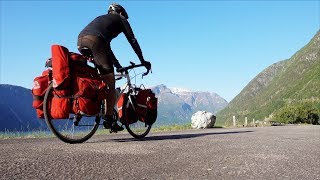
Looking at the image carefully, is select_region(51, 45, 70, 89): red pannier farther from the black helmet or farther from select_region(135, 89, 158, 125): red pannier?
select_region(135, 89, 158, 125): red pannier

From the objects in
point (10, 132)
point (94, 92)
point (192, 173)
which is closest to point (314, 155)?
point (192, 173)

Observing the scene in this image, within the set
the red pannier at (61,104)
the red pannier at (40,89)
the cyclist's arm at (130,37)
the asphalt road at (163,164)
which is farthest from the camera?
the cyclist's arm at (130,37)

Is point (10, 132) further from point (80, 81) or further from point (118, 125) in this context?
point (80, 81)

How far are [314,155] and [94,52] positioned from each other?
4165mm

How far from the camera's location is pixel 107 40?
745 centimetres

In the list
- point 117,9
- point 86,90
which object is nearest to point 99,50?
point 86,90

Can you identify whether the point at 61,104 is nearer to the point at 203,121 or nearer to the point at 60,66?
the point at 60,66

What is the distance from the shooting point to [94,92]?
6.89m

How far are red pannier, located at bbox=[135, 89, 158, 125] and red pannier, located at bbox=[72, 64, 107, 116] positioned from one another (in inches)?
77.4

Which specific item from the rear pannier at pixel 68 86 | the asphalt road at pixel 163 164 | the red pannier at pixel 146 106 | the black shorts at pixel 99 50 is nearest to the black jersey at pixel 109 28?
the black shorts at pixel 99 50

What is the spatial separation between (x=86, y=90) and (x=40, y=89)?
2.94ft

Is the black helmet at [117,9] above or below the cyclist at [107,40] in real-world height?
above

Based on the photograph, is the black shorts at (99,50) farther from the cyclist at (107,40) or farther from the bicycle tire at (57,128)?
the bicycle tire at (57,128)

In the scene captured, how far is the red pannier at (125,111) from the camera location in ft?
27.4
